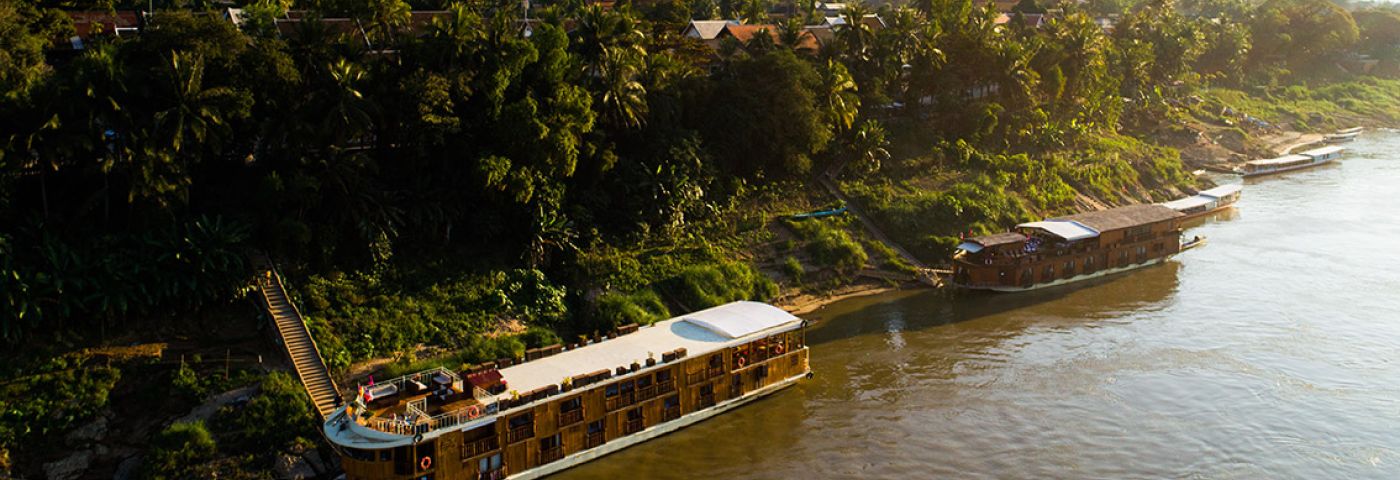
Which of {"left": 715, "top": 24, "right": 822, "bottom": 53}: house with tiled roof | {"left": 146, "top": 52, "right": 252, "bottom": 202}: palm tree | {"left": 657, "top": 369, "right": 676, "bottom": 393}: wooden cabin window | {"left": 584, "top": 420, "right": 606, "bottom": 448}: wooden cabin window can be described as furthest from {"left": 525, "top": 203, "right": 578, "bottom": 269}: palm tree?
{"left": 715, "top": 24, "right": 822, "bottom": 53}: house with tiled roof

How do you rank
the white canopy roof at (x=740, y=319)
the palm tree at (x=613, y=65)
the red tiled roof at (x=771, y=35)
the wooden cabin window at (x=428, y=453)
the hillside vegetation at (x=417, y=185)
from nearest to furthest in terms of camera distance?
the wooden cabin window at (x=428, y=453)
the hillside vegetation at (x=417, y=185)
the white canopy roof at (x=740, y=319)
the palm tree at (x=613, y=65)
the red tiled roof at (x=771, y=35)

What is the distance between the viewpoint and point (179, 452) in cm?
3828

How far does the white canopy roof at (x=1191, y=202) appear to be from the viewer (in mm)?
82438

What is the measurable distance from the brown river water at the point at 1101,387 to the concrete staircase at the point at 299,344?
33.5 feet

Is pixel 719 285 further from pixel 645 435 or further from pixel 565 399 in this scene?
pixel 565 399

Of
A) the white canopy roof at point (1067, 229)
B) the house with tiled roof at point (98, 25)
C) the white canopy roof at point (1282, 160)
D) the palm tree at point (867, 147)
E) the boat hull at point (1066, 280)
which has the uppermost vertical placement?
the house with tiled roof at point (98, 25)

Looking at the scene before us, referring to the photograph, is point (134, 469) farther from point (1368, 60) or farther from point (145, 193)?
point (1368, 60)

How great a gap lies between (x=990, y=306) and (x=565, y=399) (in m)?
29.0

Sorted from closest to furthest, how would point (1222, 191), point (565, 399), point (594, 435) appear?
point (565, 399)
point (594, 435)
point (1222, 191)

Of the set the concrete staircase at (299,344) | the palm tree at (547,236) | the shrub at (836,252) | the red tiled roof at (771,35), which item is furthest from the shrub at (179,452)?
the red tiled roof at (771,35)

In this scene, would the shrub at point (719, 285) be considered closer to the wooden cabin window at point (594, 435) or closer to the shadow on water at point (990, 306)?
the shadow on water at point (990, 306)

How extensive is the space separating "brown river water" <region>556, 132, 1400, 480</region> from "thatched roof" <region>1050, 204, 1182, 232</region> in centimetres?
324

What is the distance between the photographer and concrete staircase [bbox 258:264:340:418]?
41625 mm

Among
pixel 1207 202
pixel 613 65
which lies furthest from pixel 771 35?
pixel 1207 202
